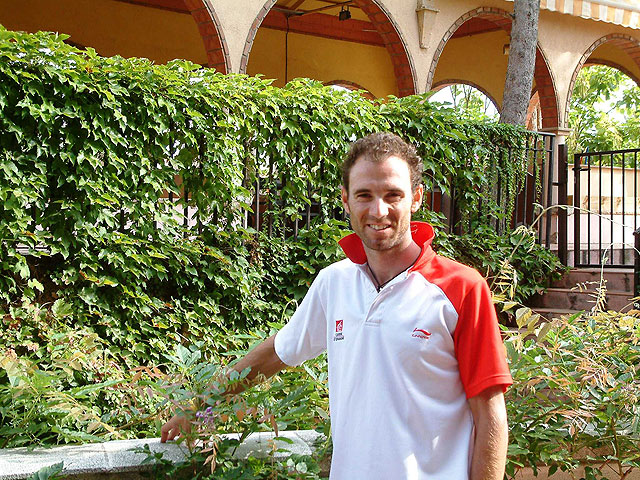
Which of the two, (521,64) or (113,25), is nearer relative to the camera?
(521,64)

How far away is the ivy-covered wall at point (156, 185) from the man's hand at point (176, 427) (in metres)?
2.45

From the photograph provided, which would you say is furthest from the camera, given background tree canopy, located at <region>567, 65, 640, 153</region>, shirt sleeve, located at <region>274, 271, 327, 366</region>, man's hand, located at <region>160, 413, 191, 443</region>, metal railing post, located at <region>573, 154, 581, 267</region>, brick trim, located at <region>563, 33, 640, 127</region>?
background tree canopy, located at <region>567, 65, 640, 153</region>

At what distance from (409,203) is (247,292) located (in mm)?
3809

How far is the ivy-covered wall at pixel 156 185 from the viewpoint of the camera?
4895 mm

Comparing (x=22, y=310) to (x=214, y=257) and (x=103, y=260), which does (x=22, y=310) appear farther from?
(x=214, y=257)

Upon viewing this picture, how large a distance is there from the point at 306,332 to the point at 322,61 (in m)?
15.0

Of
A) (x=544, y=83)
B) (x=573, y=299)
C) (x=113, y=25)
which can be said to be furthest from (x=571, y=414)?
(x=113, y=25)

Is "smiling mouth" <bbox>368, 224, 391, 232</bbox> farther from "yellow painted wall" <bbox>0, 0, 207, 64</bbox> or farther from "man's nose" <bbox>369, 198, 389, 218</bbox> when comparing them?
"yellow painted wall" <bbox>0, 0, 207, 64</bbox>

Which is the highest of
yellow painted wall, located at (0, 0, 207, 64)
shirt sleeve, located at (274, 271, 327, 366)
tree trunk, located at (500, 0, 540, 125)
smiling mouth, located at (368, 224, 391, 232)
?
yellow painted wall, located at (0, 0, 207, 64)

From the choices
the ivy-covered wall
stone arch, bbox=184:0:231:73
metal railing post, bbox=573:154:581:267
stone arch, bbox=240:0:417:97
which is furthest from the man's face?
stone arch, bbox=240:0:417:97

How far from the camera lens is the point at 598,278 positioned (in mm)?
8156

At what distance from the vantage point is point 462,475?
178 cm

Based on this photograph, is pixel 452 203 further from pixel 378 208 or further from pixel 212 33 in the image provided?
pixel 378 208

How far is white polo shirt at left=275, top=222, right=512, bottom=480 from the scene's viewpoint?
5.83 ft
